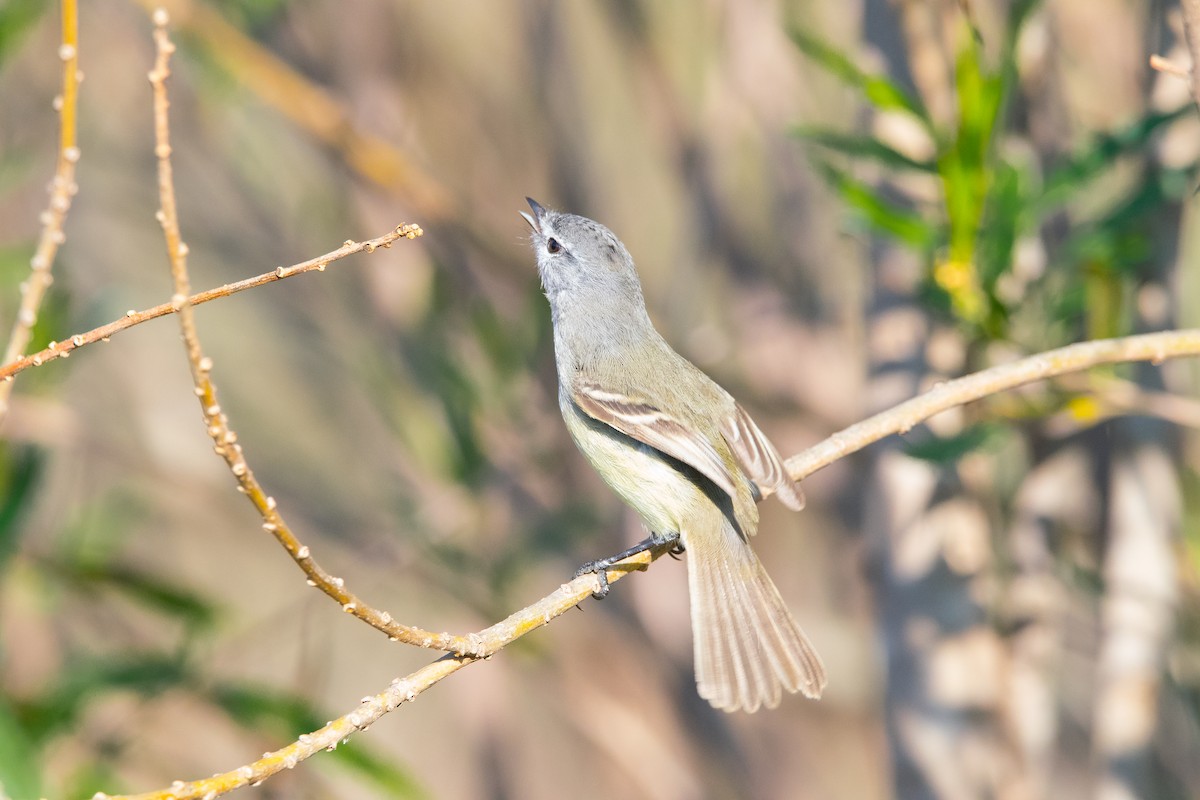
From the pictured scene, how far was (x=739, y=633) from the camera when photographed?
8.91ft

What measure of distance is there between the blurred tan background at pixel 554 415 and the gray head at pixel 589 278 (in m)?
0.56

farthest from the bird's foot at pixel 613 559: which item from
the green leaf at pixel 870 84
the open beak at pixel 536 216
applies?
the green leaf at pixel 870 84

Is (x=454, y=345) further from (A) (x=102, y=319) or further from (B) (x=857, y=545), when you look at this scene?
(B) (x=857, y=545)

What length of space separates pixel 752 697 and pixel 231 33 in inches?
109

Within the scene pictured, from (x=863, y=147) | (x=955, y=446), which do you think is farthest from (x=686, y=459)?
(x=863, y=147)

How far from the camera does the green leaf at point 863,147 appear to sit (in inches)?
109

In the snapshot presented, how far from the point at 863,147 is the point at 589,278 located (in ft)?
2.94

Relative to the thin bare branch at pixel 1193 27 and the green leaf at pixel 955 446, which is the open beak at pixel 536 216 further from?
the thin bare branch at pixel 1193 27

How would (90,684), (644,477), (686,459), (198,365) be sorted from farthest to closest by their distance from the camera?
1. (90,684)
2. (644,477)
3. (686,459)
4. (198,365)

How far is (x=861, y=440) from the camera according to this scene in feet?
7.85

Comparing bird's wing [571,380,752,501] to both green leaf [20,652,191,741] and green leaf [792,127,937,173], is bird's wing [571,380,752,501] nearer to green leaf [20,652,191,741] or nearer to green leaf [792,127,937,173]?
green leaf [792,127,937,173]

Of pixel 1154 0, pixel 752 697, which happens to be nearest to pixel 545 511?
pixel 752 697

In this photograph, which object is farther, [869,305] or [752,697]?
[869,305]

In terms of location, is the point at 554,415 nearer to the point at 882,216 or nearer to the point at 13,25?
the point at 882,216
